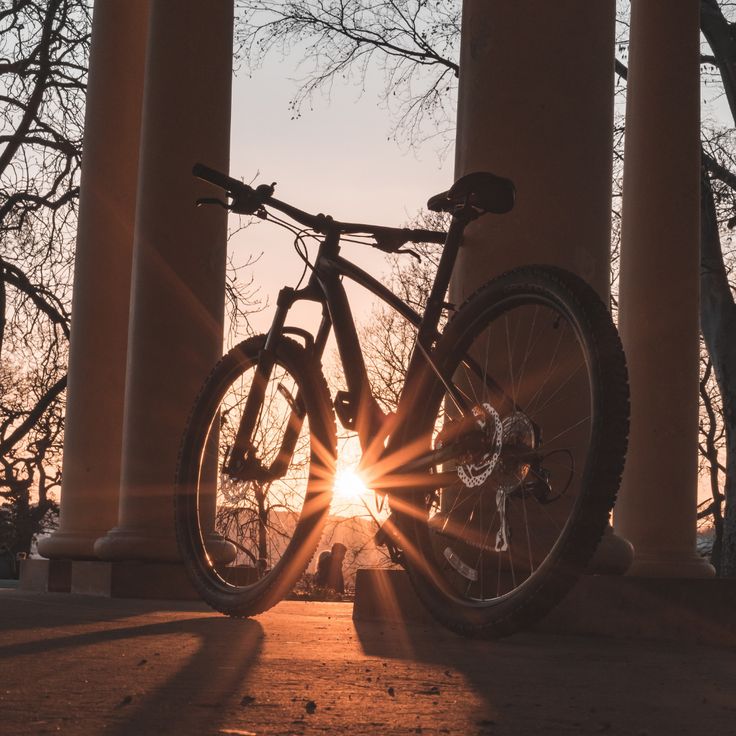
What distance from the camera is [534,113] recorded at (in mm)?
13727

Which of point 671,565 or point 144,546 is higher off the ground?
point 144,546

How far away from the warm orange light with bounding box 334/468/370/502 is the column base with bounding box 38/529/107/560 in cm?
1286

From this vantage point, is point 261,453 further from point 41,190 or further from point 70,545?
point 41,190

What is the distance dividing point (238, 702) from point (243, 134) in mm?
34922

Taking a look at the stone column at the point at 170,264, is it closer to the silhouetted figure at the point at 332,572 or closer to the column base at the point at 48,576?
the column base at the point at 48,576

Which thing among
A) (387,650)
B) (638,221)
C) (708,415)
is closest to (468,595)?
(387,650)

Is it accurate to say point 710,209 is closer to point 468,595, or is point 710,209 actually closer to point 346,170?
point 346,170

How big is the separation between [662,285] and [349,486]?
1390 cm

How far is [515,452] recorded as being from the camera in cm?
991

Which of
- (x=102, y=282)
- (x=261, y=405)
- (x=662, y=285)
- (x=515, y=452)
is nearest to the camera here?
(x=515, y=452)

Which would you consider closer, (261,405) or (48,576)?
(261,405)

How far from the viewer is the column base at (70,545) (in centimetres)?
2517

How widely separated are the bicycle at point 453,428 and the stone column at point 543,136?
1.22 m

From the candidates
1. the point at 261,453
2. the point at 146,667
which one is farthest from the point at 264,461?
the point at 146,667
